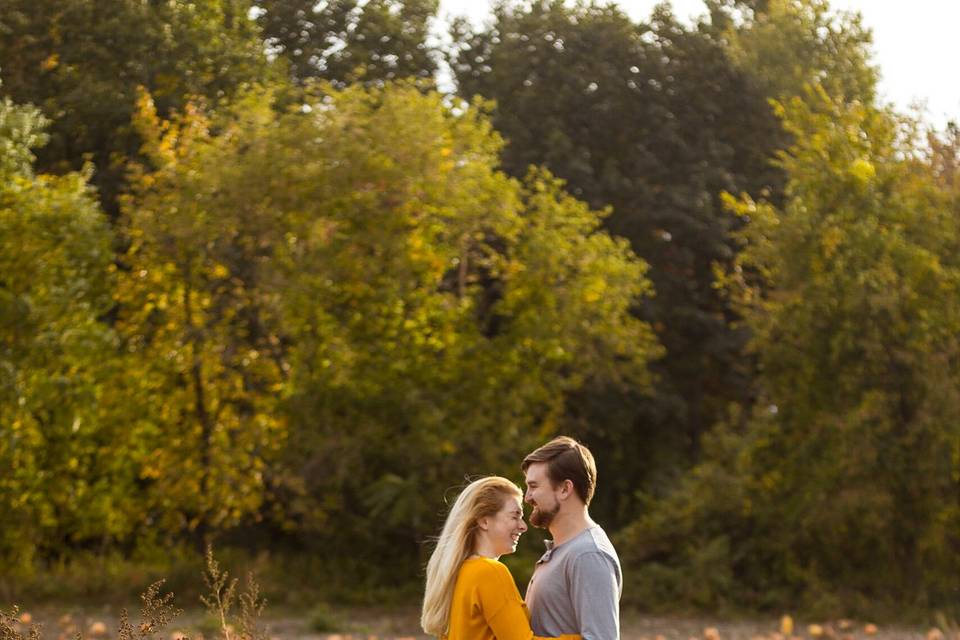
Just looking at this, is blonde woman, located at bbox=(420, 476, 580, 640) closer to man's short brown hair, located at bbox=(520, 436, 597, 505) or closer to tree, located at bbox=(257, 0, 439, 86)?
man's short brown hair, located at bbox=(520, 436, 597, 505)

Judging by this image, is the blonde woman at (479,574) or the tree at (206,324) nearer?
the blonde woman at (479,574)

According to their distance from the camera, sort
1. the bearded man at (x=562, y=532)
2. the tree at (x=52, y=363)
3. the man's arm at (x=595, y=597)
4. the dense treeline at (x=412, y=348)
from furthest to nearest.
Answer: the tree at (x=52, y=363)
the dense treeline at (x=412, y=348)
the bearded man at (x=562, y=532)
the man's arm at (x=595, y=597)

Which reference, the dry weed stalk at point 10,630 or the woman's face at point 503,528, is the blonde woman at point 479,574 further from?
the dry weed stalk at point 10,630

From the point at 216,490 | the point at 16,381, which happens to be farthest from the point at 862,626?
the point at 16,381

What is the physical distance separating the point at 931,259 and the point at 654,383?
9.16 meters

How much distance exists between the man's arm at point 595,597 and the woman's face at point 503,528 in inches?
10.2

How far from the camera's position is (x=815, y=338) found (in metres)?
19.4

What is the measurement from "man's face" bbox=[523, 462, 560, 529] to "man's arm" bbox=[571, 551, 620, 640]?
0.62 feet

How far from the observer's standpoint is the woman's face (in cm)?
468

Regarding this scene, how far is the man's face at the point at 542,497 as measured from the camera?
15.3 feet

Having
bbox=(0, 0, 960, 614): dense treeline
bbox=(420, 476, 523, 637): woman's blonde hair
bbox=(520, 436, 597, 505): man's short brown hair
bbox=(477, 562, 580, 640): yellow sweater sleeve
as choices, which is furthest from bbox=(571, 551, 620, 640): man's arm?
bbox=(0, 0, 960, 614): dense treeline

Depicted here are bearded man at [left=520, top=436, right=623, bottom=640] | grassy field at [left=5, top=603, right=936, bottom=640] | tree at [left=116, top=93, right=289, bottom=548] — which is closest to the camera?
bearded man at [left=520, top=436, right=623, bottom=640]

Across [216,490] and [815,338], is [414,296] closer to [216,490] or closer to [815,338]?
[216,490]

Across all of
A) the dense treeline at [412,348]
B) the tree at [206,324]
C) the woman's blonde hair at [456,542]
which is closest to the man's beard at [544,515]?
the woman's blonde hair at [456,542]
